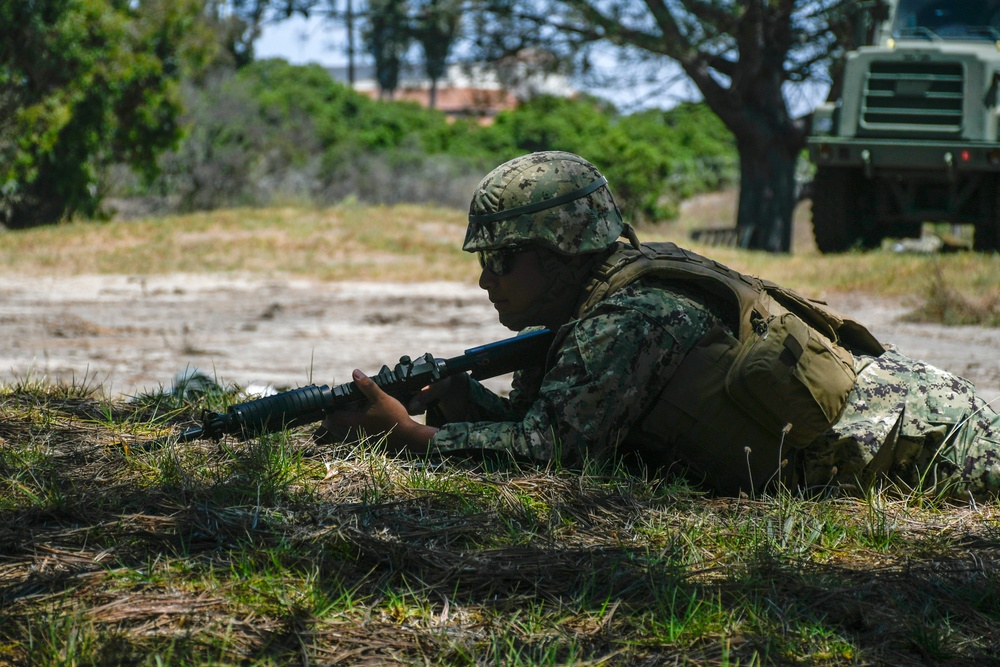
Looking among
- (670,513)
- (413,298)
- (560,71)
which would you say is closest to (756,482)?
(670,513)

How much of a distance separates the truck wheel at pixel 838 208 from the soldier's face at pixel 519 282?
10.0 m

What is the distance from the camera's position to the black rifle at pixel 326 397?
116 inches

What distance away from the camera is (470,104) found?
19.9 m

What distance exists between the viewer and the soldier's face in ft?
9.66

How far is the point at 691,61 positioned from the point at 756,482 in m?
14.0

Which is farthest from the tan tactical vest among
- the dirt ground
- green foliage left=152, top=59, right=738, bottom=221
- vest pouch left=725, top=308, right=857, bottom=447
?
green foliage left=152, top=59, right=738, bottom=221

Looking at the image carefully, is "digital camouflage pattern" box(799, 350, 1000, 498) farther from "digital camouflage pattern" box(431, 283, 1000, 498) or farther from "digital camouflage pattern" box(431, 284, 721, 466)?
"digital camouflage pattern" box(431, 284, 721, 466)

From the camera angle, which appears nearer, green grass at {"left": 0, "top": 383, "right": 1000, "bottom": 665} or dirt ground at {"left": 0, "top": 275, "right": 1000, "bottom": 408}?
green grass at {"left": 0, "top": 383, "right": 1000, "bottom": 665}

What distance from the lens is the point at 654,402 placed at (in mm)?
2781

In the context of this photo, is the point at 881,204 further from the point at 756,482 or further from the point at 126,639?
the point at 126,639

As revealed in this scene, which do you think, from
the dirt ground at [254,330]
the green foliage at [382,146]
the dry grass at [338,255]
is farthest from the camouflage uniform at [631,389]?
the green foliage at [382,146]

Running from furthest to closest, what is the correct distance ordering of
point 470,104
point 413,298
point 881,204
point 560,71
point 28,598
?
point 470,104
point 560,71
point 881,204
point 413,298
point 28,598

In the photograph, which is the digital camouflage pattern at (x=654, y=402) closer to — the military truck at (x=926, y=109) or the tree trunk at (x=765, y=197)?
the military truck at (x=926, y=109)

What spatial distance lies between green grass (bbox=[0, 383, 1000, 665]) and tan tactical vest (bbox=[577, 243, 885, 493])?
4.4 inches
